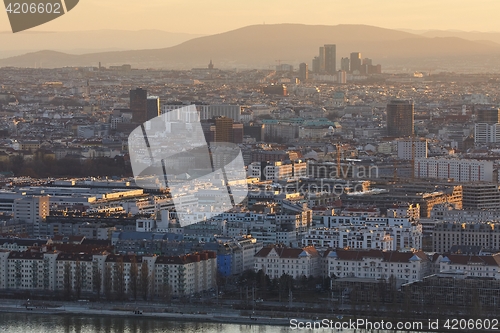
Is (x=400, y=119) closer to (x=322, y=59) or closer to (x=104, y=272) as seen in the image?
(x=104, y=272)

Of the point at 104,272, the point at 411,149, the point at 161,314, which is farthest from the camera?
the point at 411,149

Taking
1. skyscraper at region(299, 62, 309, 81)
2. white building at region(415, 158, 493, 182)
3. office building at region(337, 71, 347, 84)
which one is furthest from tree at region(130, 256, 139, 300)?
skyscraper at region(299, 62, 309, 81)

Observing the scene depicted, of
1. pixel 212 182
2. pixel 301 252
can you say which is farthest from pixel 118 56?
pixel 301 252

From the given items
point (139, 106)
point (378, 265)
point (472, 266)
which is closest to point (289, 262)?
point (378, 265)

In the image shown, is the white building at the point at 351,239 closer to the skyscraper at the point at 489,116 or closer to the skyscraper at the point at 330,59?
the skyscraper at the point at 489,116

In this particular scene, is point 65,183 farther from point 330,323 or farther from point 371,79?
point 371,79

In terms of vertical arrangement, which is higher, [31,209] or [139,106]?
[31,209]

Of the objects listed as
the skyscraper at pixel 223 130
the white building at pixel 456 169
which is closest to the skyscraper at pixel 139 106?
the skyscraper at pixel 223 130
